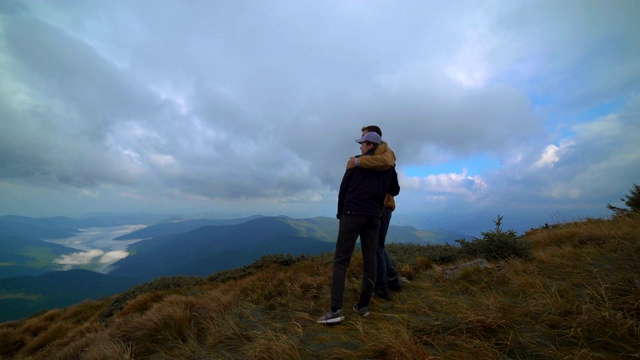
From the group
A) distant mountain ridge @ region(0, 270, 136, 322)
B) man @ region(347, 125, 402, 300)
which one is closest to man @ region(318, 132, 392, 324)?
man @ region(347, 125, 402, 300)

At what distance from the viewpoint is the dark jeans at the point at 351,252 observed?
3732mm

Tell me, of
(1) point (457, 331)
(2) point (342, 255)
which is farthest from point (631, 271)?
(2) point (342, 255)

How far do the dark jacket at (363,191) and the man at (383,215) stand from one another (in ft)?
0.46

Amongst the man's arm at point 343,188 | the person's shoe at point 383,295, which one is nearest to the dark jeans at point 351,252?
the man's arm at point 343,188

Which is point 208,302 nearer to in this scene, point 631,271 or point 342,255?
point 342,255

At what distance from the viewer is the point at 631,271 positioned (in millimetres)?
3289

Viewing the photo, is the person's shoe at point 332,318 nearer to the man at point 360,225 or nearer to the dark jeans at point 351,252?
the man at point 360,225

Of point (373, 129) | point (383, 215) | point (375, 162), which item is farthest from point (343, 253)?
point (373, 129)

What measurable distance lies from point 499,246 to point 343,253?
16.4 feet

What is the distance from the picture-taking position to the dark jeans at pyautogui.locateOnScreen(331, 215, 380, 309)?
3.73 metres

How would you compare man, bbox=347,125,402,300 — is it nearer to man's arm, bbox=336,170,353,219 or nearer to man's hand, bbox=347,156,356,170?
man's hand, bbox=347,156,356,170

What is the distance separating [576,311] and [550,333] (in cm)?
53

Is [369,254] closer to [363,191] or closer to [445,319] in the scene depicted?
[363,191]

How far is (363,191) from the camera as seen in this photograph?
12.4 feet
